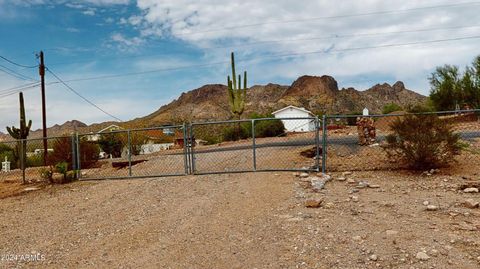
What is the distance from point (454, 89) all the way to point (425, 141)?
34047 mm

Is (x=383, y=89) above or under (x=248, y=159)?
above

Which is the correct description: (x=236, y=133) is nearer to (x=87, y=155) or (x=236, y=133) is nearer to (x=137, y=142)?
(x=137, y=142)

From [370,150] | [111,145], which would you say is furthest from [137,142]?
[370,150]

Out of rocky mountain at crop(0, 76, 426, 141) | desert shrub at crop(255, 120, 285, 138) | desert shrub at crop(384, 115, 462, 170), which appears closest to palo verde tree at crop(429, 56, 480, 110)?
desert shrub at crop(255, 120, 285, 138)

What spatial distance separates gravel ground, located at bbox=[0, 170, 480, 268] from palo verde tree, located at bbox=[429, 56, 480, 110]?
32.8 meters

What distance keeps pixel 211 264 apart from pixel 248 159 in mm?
9547

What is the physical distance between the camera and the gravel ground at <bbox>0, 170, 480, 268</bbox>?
634cm

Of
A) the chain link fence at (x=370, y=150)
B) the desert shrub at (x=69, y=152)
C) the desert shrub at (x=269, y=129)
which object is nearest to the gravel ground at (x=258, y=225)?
the chain link fence at (x=370, y=150)

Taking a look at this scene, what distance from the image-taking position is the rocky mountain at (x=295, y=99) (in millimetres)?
103438

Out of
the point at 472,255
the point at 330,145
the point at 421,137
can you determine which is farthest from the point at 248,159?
the point at 472,255

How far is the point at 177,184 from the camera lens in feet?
39.6

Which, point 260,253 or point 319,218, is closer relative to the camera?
point 260,253

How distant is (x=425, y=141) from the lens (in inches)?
444

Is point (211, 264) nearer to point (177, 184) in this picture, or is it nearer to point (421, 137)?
point (177, 184)
